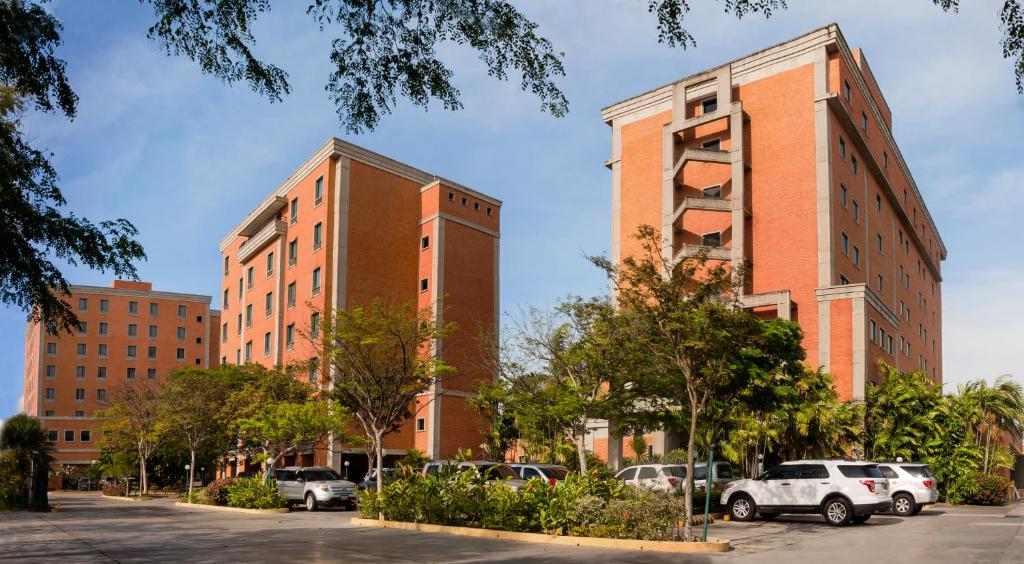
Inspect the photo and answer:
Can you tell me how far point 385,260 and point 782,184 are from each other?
25.3 meters

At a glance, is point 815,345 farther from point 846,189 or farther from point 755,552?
point 755,552

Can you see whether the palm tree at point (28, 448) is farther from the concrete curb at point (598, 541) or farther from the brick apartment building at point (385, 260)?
the concrete curb at point (598, 541)

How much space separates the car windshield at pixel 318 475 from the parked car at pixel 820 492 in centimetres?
1728

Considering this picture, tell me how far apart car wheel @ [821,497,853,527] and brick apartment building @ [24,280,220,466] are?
8703 centimetres

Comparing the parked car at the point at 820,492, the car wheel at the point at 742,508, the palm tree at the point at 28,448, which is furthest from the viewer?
the palm tree at the point at 28,448

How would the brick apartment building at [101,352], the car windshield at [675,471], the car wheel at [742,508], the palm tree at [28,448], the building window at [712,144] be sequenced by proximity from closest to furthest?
1. the car wheel at [742,508]
2. the car windshield at [675,471]
3. the palm tree at [28,448]
4. the building window at [712,144]
5. the brick apartment building at [101,352]

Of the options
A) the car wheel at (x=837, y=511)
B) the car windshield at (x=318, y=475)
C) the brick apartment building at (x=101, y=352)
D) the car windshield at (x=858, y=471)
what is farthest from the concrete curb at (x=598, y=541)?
the brick apartment building at (x=101, y=352)

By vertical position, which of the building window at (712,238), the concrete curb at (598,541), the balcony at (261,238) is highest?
the balcony at (261,238)

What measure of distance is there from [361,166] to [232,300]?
82.2ft

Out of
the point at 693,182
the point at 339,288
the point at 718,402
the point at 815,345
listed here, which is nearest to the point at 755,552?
the point at 718,402

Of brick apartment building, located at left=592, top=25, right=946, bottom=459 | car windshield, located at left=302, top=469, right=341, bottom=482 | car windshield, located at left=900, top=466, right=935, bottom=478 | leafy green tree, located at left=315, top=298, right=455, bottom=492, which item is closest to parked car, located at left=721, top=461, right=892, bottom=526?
car windshield, located at left=900, top=466, right=935, bottom=478

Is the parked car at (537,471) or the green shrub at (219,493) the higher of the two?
the parked car at (537,471)

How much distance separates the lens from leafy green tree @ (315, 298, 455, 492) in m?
30.8

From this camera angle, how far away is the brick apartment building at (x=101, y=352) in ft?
333
